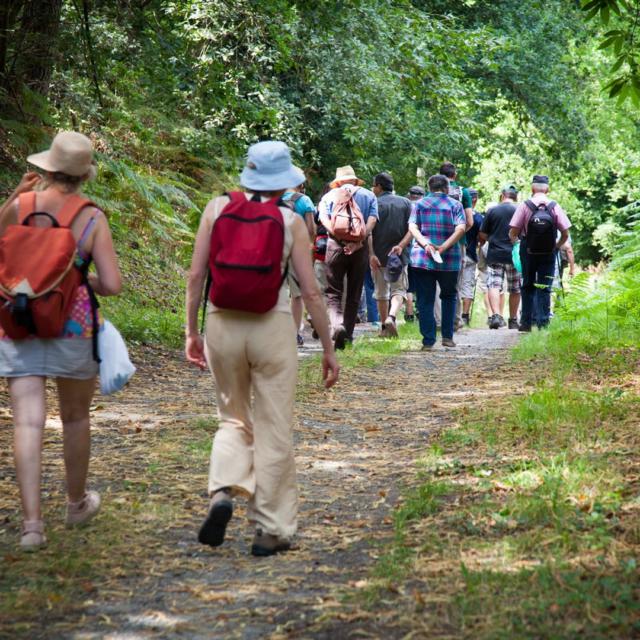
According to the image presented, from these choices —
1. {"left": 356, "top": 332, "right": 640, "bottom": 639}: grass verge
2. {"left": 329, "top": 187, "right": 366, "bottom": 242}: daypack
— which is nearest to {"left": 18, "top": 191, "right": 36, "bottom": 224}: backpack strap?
{"left": 356, "top": 332, "right": 640, "bottom": 639}: grass verge

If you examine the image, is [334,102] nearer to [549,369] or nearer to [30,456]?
[549,369]

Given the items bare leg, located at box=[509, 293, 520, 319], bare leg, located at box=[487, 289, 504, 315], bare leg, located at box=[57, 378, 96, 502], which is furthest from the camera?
bare leg, located at box=[509, 293, 520, 319]

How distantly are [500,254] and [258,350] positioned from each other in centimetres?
1281

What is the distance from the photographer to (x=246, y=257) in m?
4.71

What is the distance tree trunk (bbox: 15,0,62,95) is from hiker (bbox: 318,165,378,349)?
3505 millimetres

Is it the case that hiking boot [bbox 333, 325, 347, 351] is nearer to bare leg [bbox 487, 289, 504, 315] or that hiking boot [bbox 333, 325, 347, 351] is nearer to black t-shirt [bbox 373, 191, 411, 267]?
black t-shirt [bbox 373, 191, 411, 267]

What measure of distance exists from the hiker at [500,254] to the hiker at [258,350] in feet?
40.2

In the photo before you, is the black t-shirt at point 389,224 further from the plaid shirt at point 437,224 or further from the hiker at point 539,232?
the plaid shirt at point 437,224

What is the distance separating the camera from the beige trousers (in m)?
4.91

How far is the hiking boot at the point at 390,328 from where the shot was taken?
15.4m

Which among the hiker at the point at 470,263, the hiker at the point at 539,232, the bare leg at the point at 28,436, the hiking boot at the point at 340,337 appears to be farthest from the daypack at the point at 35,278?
the hiker at the point at 470,263

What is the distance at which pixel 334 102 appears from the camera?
18922 mm

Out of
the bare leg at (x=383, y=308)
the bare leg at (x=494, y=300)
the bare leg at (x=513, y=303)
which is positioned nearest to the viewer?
the bare leg at (x=383, y=308)

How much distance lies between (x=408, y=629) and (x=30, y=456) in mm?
2046
